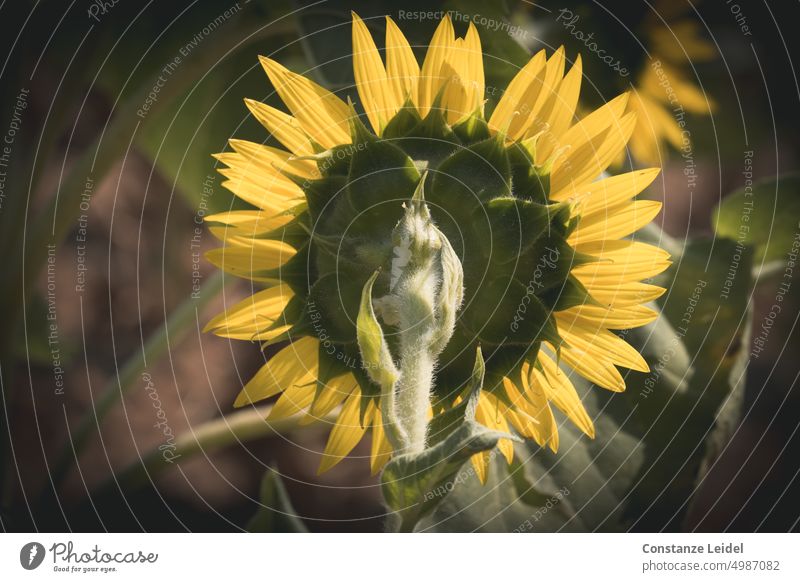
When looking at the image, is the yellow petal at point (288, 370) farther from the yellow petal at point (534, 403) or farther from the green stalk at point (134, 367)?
the green stalk at point (134, 367)

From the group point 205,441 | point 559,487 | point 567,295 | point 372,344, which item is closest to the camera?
point 372,344

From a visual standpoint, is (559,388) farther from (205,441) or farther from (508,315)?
(205,441)

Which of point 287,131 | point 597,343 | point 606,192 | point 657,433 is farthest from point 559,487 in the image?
point 287,131

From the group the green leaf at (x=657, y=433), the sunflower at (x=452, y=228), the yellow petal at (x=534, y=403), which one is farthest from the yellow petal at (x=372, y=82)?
the green leaf at (x=657, y=433)

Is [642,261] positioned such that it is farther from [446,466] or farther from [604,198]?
[446,466]

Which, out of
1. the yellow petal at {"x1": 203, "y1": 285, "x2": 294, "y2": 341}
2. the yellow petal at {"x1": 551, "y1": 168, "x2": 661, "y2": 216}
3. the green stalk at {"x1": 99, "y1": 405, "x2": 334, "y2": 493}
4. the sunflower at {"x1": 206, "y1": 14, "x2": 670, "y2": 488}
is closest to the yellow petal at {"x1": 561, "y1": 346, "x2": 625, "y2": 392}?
the sunflower at {"x1": 206, "y1": 14, "x2": 670, "y2": 488}
